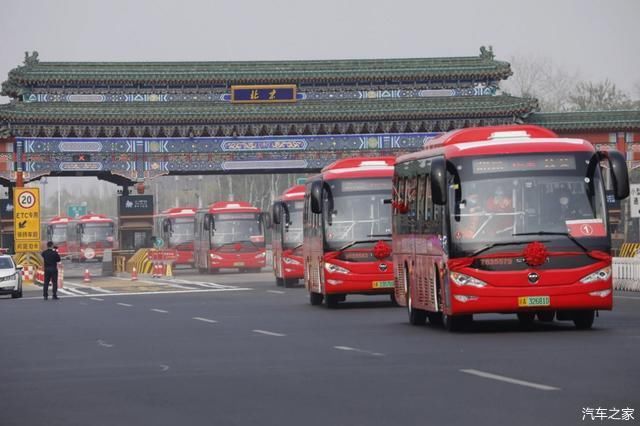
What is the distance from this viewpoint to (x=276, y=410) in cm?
1222

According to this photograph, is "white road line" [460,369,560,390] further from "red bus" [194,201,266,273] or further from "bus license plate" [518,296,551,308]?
"red bus" [194,201,266,273]

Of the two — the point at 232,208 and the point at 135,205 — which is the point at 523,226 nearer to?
the point at 135,205

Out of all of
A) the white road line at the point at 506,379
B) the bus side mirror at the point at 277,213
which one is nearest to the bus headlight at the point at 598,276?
the white road line at the point at 506,379

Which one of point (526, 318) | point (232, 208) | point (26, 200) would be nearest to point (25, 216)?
point (26, 200)

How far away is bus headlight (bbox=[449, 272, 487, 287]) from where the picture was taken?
21.1 m

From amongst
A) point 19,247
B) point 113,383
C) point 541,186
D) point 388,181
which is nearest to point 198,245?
point 19,247

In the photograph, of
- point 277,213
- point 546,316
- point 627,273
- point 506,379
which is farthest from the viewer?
point 277,213

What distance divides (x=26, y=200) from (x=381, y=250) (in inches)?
992

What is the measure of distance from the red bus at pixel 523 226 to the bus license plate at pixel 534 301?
13mm

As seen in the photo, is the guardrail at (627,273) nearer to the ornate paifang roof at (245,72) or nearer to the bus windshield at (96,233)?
the ornate paifang roof at (245,72)

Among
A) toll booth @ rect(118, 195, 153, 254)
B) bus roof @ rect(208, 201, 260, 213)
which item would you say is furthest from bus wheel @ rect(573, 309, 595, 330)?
bus roof @ rect(208, 201, 260, 213)

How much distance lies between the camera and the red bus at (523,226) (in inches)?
829

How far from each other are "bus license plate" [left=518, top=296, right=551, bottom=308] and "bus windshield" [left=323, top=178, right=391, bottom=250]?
10419 mm

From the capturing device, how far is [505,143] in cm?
2177
